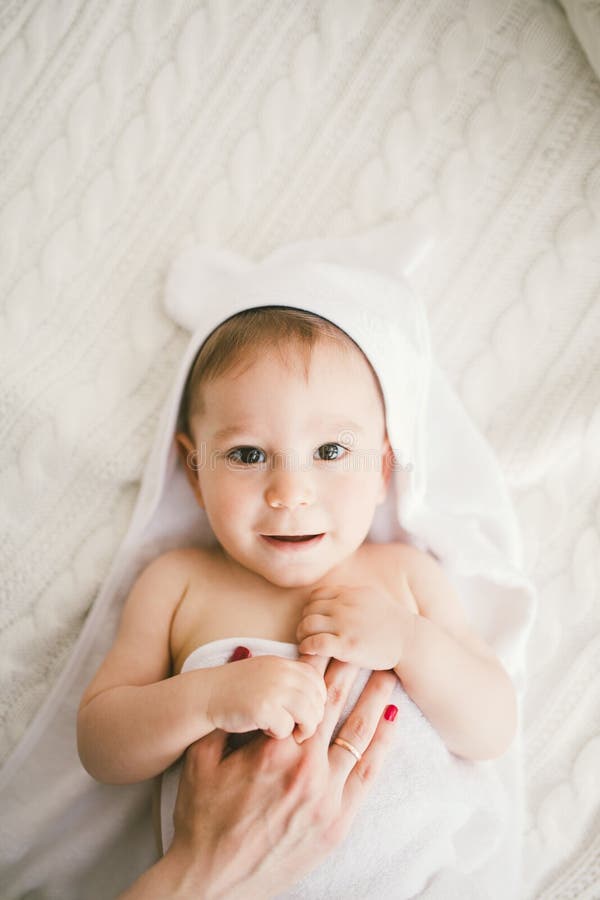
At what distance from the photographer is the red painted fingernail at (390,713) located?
1.29 metres

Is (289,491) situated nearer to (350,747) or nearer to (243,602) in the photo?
(243,602)

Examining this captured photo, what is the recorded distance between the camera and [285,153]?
160cm

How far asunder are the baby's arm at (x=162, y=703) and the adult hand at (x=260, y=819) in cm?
7

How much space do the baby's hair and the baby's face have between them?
0.02m

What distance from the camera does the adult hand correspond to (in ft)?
3.90

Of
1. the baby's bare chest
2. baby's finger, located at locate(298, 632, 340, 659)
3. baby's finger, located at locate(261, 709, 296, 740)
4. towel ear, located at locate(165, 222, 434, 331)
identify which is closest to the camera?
baby's finger, located at locate(261, 709, 296, 740)

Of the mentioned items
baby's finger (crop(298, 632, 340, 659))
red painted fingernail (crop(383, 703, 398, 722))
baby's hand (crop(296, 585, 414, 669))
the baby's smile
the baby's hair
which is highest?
the baby's hair

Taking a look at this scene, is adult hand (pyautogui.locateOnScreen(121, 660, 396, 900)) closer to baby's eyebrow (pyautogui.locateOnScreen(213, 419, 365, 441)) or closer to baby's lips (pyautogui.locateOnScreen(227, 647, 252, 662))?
baby's lips (pyautogui.locateOnScreen(227, 647, 252, 662))

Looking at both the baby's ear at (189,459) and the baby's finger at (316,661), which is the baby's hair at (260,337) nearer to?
the baby's ear at (189,459)

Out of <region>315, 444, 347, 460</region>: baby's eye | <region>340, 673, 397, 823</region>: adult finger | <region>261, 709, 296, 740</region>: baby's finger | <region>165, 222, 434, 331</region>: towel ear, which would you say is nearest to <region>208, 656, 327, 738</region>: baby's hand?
<region>261, 709, 296, 740</region>: baby's finger

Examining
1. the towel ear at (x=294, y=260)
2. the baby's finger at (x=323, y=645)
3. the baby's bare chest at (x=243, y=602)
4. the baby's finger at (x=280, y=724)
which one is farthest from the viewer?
the towel ear at (x=294, y=260)

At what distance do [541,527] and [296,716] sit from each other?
0.75 m

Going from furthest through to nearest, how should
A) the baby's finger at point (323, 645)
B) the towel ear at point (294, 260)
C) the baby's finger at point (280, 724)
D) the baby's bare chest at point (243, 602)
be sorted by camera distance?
1. the towel ear at point (294, 260)
2. the baby's bare chest at point (243, 602)
3. the baby's finger at point (323, 645)
4. the baby's finger at point (280, 724)

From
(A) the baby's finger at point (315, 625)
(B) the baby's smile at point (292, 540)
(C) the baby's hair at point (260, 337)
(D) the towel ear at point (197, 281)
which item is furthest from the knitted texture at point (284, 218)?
(A) the baby's finger at point (315, 625)
